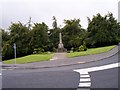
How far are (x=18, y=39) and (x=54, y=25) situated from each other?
8994 millimetres

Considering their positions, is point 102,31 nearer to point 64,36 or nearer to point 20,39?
point 64,36

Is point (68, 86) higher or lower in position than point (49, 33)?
lower

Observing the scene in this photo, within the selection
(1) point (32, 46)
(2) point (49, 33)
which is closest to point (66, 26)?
(2) point (49, 33)

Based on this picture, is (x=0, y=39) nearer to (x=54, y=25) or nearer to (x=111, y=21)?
(x=54, y=25)

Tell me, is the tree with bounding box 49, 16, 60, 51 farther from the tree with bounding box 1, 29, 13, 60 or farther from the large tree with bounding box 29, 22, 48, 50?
the tree with bounding box 1, 29, 13, 60

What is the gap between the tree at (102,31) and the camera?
44.9 metres

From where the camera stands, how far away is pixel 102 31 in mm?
44781

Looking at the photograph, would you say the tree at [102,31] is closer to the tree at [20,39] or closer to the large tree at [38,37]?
the large tree at [38,37]

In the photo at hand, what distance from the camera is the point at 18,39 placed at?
4862 cm

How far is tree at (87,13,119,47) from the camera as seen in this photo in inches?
1769

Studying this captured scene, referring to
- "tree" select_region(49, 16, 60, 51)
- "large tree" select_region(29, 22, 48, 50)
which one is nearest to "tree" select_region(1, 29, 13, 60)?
"large tree" select_region(29, 22, 48, 50)

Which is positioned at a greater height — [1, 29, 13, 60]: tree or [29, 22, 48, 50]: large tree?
[29, 22, 48, 50]: large tree

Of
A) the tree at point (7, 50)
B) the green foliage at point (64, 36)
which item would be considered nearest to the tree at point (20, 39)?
the green foliage at point (64, 36)

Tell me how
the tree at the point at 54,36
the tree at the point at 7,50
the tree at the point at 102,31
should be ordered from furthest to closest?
the tree at the point at 54,36, the tree at the point at 7,50, the tree at the point at 102,31
